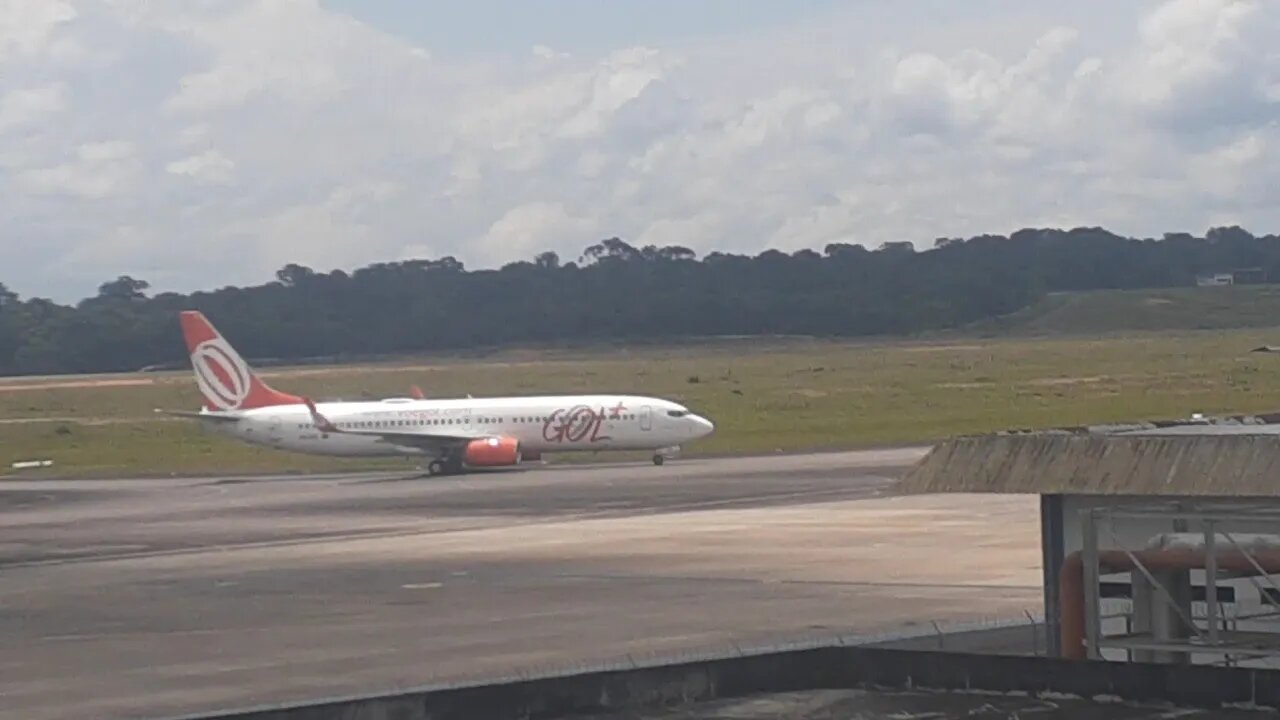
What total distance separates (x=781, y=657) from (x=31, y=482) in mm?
65979

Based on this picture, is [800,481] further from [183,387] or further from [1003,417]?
[183,387]

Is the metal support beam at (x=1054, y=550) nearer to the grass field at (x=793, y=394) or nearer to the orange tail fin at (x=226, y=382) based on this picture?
the grass field at (x=793, y=394)

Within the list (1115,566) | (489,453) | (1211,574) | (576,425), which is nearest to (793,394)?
(576,425)

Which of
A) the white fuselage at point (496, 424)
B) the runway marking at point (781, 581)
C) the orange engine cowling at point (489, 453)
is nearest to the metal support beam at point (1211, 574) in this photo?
the runway marking at point (781, 581)

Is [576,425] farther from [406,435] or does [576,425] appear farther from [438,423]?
[406,435]

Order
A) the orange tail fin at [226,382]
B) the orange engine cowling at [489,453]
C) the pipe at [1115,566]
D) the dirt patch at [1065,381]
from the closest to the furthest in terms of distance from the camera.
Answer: the pipe at [1115,566]
the orange engine cowling at [489,453]
the orange tail fin at [226,382]
the dirt patch at [1065,381]

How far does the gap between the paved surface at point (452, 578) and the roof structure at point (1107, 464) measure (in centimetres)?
1036

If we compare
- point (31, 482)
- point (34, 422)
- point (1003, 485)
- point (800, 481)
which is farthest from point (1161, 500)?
point (34, 422)

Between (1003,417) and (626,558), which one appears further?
(1003,417)

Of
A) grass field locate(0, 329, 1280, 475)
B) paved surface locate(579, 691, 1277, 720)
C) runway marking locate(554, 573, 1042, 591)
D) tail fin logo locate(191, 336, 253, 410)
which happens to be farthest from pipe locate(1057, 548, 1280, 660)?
tail fin logo locate(191, 336, 253, 410)

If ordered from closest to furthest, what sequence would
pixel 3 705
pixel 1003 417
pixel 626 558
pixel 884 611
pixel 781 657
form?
pixel 781 657 → pixel 3 705 → pixel 884 611 → pixel 626 558 → pixel 1003 417

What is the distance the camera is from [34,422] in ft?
429

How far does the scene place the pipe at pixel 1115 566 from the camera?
61.0ft

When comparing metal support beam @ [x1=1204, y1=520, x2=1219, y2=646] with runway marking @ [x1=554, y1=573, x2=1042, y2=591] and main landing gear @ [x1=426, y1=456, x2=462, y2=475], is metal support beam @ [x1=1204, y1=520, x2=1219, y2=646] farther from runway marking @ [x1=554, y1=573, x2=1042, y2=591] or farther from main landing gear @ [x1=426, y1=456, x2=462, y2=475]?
main landing gear @ [x1=426, y1=456, x2=462, y2=475]
